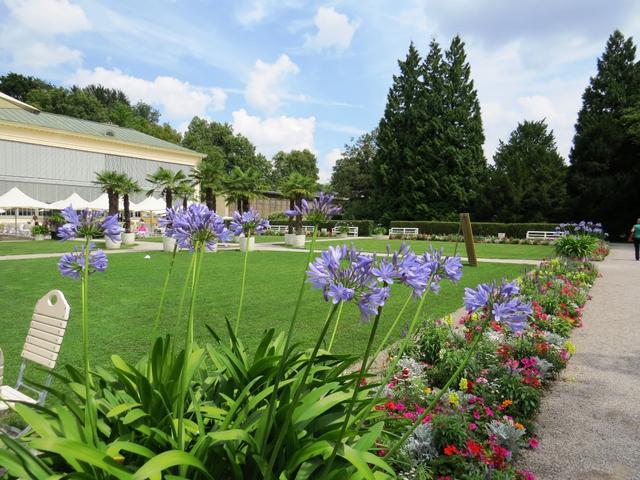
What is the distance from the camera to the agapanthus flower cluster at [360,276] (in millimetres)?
1432

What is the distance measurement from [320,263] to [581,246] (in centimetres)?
1584

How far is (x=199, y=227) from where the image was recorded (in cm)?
198

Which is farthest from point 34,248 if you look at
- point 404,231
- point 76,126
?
point 76,126

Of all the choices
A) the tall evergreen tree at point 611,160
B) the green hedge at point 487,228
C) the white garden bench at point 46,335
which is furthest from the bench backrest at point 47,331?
the tall evergreen tree at point 611,160

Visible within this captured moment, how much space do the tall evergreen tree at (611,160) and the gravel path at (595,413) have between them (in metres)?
28.6

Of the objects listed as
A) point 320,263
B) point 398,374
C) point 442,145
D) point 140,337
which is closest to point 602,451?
point 398,374

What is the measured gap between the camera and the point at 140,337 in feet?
19.0

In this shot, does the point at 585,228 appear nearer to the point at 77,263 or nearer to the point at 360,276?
the point at 360,276

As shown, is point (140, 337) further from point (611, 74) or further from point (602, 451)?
point (611, 74)

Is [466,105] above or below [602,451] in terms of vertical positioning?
above

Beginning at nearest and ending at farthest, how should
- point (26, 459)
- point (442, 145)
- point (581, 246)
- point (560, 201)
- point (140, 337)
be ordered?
point (26, 459), point (140, 337), point (581, 246), point (560, 201), point (442, 145)

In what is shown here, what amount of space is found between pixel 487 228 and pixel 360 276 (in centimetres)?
3419

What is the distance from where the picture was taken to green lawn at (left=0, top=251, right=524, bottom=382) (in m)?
5.61

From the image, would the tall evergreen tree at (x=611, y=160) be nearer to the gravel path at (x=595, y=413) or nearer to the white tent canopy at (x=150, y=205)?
the gravel path at (x=595, y=413)
